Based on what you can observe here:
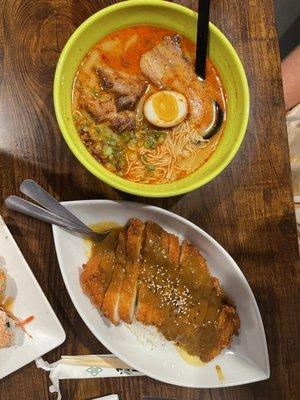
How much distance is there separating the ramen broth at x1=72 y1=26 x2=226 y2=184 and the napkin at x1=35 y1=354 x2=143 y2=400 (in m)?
0.77

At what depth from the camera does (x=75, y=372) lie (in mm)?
1928

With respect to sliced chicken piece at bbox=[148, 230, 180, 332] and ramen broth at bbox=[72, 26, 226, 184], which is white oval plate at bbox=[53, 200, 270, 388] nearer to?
sliced chicken piece at bbox=[148, 230, 180, 332]

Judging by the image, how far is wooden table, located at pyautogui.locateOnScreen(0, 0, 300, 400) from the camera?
1.88 meters

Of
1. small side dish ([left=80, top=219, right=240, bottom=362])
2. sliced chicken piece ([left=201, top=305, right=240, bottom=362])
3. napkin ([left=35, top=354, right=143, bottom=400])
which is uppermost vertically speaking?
small side dish ([left=80, top=219, right=240, bottom=362])

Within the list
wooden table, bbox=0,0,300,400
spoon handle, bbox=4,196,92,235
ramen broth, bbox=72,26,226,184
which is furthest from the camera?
wooden table, bbox=0,0,300,400

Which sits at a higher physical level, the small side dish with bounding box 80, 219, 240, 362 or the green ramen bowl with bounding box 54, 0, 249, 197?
the green ramen bowl with bounding box 54, 0, 249, 197

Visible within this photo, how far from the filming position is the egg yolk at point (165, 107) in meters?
1.64

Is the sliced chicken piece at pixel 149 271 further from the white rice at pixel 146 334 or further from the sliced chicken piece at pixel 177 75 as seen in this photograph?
the sliced chicken piece at pixel 177 75

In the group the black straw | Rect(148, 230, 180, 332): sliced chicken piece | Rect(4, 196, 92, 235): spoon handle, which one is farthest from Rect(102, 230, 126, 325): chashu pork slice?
the black straw

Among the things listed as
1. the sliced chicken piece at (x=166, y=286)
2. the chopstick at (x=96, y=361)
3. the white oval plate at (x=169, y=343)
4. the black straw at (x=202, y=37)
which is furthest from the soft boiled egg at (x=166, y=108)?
the chopstick at (x=96, y=361)

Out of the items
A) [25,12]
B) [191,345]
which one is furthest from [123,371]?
[25,12]

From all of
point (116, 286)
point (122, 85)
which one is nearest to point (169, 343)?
point (116, 286)

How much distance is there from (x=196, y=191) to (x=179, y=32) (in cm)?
58

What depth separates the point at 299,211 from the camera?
7.65 ft
